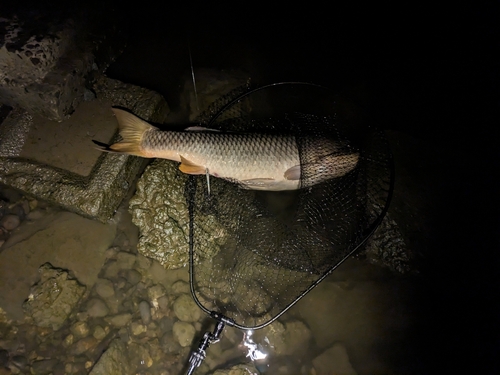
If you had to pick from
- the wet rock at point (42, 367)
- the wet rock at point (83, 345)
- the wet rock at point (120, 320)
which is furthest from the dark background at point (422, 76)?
the wet rock at point (42, 367)

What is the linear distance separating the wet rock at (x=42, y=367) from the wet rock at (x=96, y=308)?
18.1 inches

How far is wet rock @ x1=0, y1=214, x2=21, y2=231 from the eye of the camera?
A: 3.01 meters

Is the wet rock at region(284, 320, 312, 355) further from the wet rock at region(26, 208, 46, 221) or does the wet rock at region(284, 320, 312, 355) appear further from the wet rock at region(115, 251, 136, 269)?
the wet rock at region(26, 208, 46, 221)

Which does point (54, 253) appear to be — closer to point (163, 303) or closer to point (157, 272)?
point (157, 272)

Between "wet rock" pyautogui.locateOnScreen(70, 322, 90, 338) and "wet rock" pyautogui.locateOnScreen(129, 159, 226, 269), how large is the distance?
2.62 ft

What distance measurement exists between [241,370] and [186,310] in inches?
28.4

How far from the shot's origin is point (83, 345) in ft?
8.83

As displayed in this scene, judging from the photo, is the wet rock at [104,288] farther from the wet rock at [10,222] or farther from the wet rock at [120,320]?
the wet rock at [10,222]

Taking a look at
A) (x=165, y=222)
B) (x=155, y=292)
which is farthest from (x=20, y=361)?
(x=165, y=222)

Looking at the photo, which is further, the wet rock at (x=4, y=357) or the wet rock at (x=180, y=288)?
the wet rock at (x=180, y=288)

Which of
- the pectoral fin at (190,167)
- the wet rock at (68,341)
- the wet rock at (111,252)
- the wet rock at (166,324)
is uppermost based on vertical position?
the pectoral fin at (190,167)

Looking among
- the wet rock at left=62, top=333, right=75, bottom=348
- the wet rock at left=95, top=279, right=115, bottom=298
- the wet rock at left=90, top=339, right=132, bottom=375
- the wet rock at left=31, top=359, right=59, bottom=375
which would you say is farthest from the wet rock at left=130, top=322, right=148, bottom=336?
the wet rock at left=31, top=359, right=59, bottom=375

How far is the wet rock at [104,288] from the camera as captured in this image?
289 cm

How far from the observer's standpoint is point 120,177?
3.01m
